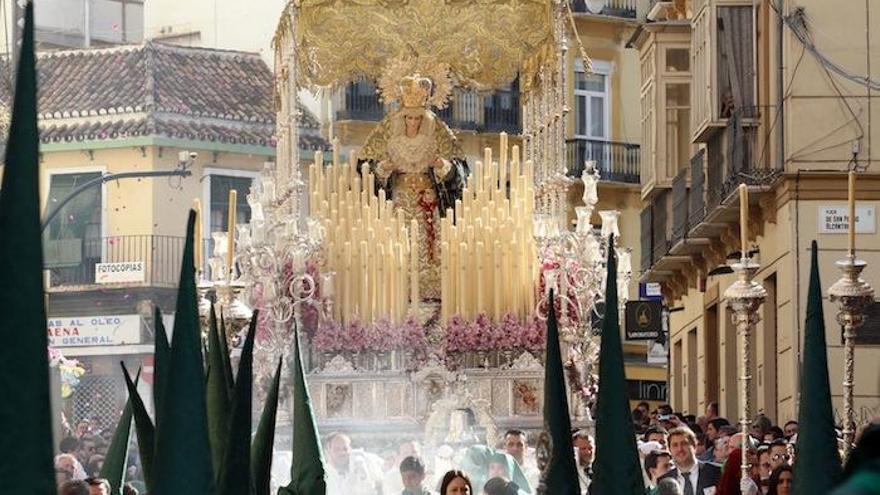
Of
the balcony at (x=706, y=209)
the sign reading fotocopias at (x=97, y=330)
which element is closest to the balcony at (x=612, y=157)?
the sign reading fotocopias at (x=97, y=330)

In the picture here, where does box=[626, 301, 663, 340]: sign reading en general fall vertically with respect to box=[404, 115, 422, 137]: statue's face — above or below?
below

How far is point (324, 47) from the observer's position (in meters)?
17.6

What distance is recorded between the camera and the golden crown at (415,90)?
17.5 m

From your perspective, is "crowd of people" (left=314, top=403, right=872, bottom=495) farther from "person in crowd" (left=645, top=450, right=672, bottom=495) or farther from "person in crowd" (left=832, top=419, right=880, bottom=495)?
"person in crowd" (left=832, top=419, right=880, bottom=495)

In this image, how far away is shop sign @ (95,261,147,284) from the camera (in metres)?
42.4

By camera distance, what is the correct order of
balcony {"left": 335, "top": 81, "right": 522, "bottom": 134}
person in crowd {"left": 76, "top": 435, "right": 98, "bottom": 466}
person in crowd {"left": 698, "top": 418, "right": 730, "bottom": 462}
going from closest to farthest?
person in crowd {"left": 698, "top": 418, "right": 730, "bottom": 462}
person in crowd {"left": 76, "top": 435, "right": 98, "bottom": 466}
balcony {"left": 335, "top": 81, "right": 522, "bottom": 134}

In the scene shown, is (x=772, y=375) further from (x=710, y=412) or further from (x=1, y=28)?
(x=1, y=28)

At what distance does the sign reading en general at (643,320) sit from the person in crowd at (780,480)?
18.3m

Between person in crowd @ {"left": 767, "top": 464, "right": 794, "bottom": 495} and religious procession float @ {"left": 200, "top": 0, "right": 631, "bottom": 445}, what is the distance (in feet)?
11.2

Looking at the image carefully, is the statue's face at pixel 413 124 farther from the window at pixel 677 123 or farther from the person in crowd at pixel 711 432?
the window at pixel 677 123

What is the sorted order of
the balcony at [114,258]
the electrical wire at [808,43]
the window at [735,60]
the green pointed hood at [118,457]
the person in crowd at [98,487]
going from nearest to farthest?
the person in crowd at [98,487], the green pointed hood at [118,457], the electrical wire at [808,43], the window at [735,60], the balcony at [114,258]

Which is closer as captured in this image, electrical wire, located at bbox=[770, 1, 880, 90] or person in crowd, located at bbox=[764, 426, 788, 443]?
person in crowd, located at bbox=[764, 426, 788, 443]

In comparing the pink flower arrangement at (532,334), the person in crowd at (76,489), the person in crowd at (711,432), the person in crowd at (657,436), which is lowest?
the person in crowd at (711,432)

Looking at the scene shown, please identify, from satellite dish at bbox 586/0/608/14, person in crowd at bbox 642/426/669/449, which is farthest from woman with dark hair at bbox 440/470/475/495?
satellite dish at bbox 586/0/608/14
